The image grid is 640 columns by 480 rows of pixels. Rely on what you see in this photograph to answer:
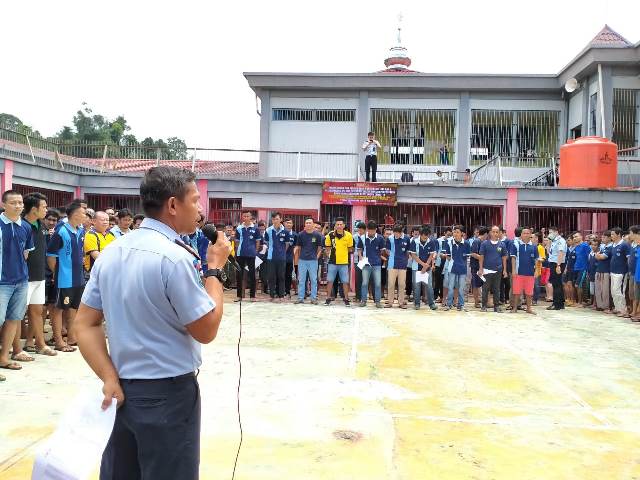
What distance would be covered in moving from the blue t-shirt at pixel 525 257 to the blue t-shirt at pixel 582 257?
7.36 ft

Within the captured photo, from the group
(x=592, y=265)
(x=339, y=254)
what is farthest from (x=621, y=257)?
(x=339, y=254)

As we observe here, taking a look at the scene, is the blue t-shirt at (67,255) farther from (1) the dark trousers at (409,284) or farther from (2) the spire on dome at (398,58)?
(2) the spire on dome at (398,58)

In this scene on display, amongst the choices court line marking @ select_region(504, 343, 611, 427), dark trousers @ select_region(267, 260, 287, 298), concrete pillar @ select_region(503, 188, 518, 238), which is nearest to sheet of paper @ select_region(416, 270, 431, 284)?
dark trousers @ select_region(267, 260, 287, 298)

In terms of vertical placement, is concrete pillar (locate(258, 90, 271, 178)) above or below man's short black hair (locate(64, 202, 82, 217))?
above

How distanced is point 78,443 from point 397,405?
3.21m

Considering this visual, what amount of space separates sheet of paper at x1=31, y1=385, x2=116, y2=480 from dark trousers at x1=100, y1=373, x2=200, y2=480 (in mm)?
75

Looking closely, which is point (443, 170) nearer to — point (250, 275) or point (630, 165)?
point (630, 165)

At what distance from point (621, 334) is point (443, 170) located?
1151cm

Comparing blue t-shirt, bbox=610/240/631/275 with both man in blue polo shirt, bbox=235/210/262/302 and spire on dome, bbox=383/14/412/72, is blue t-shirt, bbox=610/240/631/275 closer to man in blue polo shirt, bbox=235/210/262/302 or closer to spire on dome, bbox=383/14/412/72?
man in blue polo shirt, bbox=235/210/262/302

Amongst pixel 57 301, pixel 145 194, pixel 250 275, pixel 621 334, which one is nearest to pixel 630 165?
pixel 621 334

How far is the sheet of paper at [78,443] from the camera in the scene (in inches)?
67.8

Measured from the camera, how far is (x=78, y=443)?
5.75 feet

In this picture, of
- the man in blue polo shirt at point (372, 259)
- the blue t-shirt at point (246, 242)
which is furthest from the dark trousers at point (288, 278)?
the man in blue polo shirt at point (372, 259)

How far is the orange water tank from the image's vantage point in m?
14.7
